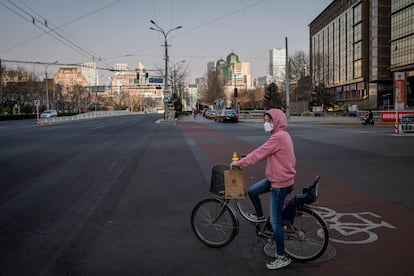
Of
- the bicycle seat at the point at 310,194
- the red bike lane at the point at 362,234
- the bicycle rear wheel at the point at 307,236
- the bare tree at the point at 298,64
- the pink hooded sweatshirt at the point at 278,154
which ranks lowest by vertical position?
the red bike lane at the point at 362,234

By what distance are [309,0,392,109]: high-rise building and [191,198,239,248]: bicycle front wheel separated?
231 feet

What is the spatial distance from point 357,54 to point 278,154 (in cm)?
9274

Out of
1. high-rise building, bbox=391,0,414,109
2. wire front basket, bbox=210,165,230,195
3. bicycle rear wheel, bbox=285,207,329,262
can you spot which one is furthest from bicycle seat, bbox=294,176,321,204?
high-rise building, bbox=391,0,414,109

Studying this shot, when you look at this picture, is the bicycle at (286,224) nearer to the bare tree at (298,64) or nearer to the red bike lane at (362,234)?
the red bike lane at (362,234)

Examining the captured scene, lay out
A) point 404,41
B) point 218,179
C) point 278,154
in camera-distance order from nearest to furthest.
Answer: point 278,154 < point 218,179 < point 404,41

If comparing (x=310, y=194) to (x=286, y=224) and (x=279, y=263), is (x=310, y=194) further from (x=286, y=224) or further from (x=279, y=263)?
(x=279, y=263)

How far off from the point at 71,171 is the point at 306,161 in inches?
266

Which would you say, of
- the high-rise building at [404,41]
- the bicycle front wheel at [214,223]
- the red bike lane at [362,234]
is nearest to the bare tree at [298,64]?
the high-rise building at [404,41]

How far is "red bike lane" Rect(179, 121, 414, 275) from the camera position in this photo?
4.16 metres

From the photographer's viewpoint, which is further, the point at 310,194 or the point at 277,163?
the point at 277,163

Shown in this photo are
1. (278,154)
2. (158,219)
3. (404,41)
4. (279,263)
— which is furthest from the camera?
(404,41)

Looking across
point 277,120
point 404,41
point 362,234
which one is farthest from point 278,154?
point 404,41

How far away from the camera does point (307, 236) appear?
14.5ft

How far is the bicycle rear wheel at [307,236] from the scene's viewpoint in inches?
169
